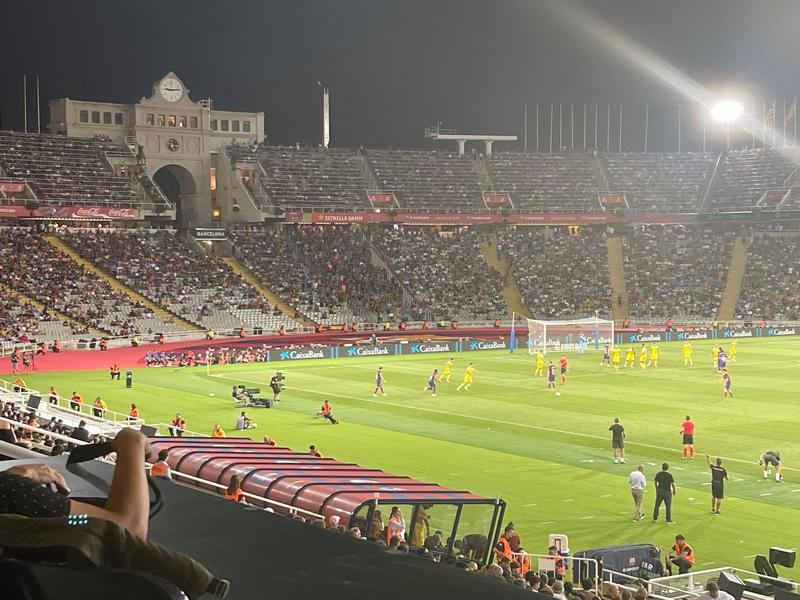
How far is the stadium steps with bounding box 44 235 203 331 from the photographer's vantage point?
72000mm

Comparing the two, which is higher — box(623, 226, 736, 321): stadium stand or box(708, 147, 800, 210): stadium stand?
box(708, 147, 800, 210): stadium stand

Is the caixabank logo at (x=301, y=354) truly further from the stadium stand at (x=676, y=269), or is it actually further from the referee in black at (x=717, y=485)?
the referee in black at (x=717, y=485)

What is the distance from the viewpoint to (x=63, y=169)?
8381 cm

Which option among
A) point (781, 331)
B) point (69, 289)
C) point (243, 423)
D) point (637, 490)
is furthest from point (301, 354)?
point (637, 490)

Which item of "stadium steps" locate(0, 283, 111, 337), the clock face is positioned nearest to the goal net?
"stadium steps" locate(0, 283, 111, 337)

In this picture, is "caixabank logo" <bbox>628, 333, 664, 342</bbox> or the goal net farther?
"caixabank logo" <bbox>628, 333, 664, 342</bbox>

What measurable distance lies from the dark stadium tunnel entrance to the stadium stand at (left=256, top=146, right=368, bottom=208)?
5531 mm

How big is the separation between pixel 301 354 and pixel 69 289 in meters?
18.6

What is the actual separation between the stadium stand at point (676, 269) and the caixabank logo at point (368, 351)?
31904mm

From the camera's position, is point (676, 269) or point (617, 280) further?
point (676, 269)

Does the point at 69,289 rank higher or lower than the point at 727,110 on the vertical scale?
lower

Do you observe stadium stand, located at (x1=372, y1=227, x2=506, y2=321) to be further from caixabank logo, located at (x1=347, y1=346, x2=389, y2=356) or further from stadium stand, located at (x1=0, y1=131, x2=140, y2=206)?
stadium stand, located at (x1=0, y1=131, x2=140, y2=206)

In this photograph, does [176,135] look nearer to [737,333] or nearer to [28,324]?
[28,324]

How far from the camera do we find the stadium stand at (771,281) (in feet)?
294
